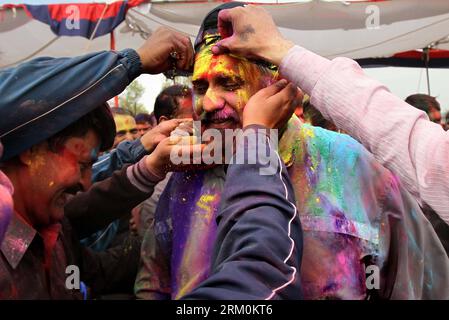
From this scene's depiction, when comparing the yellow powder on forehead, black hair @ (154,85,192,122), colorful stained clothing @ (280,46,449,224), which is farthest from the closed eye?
the yellow powder on forehead

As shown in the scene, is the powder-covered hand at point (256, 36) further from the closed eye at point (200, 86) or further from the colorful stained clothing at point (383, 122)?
the closed eye at point (200, 86)

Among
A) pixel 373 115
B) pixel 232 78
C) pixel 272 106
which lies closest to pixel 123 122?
pixel 232 78

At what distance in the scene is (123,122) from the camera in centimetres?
527

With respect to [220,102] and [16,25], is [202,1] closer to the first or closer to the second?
[16,25]

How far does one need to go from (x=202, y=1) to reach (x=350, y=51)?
2141 millimetres

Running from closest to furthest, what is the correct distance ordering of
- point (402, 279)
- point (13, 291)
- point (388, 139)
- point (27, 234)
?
1. point (388, 139)
2. point (13, 291)
3. point (27, 234)
4. point (402, 279)

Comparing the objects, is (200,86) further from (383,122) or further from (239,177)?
(383,122)

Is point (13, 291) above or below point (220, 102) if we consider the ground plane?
below

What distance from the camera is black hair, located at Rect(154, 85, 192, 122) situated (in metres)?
4.15

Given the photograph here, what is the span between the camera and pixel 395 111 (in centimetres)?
133

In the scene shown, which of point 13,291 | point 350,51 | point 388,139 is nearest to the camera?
point 388,139

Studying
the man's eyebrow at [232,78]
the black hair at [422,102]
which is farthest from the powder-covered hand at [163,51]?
the black hair at [422,102]

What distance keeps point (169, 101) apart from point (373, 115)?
303cm

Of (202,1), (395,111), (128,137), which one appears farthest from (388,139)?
(202,1)
